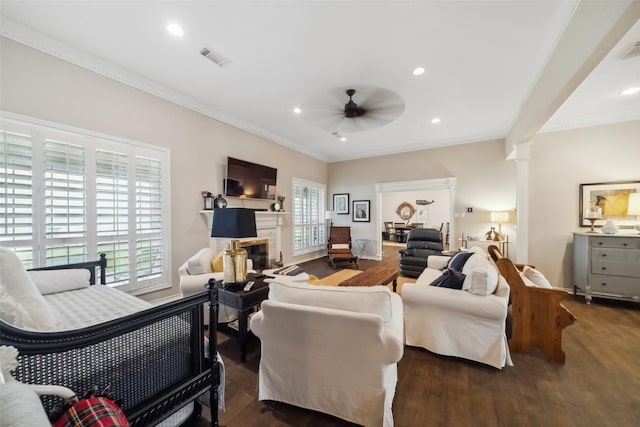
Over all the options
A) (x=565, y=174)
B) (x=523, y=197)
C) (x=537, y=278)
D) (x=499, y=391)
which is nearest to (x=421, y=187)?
(x=523, y=197)

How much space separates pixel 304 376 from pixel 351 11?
2.94 m

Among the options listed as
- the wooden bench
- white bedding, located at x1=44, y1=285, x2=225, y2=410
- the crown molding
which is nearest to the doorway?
the wooden bench

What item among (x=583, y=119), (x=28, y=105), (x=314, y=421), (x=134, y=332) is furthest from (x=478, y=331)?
(x=28, y=105)

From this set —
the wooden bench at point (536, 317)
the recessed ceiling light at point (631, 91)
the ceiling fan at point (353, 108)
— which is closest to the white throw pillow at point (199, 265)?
the ceiling fan at point (353, 108)

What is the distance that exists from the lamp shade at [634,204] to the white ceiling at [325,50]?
122 centimetres

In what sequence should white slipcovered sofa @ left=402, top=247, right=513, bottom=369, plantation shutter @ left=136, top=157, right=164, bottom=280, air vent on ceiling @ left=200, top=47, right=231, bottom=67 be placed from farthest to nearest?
1. plantation shutter @ left=136, top=157, right=164, bottom=280
2. air vent on ceiling @ left=200, top=47, right=231, bottom=67
3. white slipcovered sofa @ left=402, top=247, right=513, bottom=369

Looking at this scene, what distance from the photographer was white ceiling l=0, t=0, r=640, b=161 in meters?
2.04

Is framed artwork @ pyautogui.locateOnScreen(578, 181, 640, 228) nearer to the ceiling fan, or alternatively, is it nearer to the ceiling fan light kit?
the ceiling fan

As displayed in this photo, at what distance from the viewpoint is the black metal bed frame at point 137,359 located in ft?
2.86

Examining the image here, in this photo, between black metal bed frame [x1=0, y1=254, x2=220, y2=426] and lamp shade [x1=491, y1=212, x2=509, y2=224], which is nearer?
black metal bed frame [x1=0, y1=254, x2=220, y2=426]

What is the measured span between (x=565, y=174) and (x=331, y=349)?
4.99m

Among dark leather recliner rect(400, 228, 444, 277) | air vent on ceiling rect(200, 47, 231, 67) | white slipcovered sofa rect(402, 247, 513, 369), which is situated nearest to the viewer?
white slipcovered sofa rect(402, 247, 513, 369)

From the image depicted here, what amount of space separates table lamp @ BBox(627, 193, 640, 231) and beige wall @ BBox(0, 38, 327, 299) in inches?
242

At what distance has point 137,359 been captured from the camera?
1150mm
